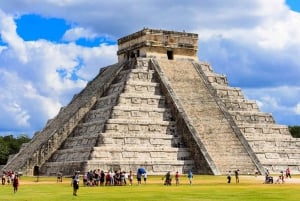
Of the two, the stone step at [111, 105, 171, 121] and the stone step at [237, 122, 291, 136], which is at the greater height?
the stone step at [111, 105, 171, 121]

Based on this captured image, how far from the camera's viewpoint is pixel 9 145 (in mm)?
84312

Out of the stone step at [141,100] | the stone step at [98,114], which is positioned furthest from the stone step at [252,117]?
the stone step at [98,114]

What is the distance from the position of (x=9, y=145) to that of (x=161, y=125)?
44.1 metres

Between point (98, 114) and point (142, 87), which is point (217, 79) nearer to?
point (142, 87)

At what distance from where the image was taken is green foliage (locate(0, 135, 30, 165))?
77312 millimetres

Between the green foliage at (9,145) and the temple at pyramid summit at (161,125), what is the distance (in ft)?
89.3

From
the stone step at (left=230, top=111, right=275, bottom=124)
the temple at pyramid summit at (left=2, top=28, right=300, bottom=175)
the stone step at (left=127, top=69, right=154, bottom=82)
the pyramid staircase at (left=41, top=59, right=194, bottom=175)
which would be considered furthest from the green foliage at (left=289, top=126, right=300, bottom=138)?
the pyramid staircase at (left=41, top=59, right=194, bottom=175)

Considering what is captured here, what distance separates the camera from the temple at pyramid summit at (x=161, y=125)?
140 feet

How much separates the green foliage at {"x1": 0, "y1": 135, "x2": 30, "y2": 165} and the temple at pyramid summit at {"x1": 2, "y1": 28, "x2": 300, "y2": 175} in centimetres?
2723

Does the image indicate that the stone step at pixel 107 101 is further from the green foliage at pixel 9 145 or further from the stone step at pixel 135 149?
the green foliage at pixel 9 145

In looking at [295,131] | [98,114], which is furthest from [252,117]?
[295,131]

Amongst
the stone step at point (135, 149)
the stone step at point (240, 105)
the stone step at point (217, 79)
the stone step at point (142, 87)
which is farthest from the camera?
the stone step at point (217, 79)

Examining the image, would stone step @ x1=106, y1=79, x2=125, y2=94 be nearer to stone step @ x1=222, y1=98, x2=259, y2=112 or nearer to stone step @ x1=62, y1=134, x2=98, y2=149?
stone step @ x1=62, y1=134, x2=98, y2=149

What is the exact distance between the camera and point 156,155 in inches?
1688
